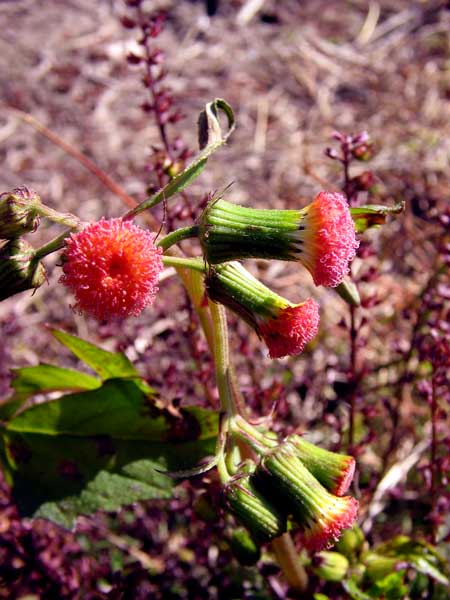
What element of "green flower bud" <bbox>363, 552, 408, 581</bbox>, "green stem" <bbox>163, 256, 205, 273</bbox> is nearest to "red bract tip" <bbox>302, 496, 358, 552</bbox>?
"green flower bud" <bbox>363, 552, 408, 581</bbox>

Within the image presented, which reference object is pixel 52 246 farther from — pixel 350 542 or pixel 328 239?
pixel 350 542

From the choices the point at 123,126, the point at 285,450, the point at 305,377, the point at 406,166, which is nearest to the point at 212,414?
the point at 285,450

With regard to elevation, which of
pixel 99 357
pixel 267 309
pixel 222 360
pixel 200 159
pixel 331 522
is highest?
pixel 200 159

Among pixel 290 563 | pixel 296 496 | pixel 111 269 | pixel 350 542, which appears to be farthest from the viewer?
pixel 350 542

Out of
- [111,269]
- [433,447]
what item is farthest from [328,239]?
[433,447]

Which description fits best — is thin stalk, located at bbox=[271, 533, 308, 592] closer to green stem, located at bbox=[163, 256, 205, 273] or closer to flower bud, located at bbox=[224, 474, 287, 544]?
flower bud, located at bbox=[224, 474, 287, 544]

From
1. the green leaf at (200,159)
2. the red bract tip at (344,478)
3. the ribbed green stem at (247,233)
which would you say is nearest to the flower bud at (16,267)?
the green leaf at (200,159)
